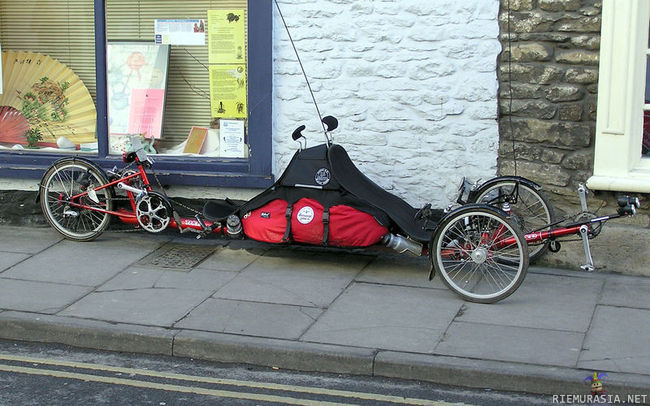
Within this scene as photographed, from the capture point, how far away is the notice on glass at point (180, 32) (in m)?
8.66

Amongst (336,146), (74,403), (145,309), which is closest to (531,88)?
(336,146)

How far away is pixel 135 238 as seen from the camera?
861 cm

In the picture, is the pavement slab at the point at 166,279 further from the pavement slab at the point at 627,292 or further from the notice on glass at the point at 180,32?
the pavement slab at the point at 627,292

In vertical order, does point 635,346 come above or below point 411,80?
below

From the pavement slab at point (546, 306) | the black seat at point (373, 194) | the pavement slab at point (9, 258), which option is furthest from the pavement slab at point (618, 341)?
the pavement slab at point (9, 258)

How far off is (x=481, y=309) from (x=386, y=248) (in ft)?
3.75

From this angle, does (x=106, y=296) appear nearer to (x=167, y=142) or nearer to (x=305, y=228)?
(x=305, y=228)

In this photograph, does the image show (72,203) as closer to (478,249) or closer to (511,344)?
(478,249)

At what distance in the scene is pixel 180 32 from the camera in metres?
8.73

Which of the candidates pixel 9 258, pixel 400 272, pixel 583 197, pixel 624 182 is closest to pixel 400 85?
pixel 400 272

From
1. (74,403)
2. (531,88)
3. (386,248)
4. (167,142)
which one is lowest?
(74,403)

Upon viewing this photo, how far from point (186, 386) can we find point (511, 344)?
2.15 metres

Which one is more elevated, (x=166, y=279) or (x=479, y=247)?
(x=479, y=247)

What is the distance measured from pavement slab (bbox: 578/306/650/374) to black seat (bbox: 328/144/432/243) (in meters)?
1.57
